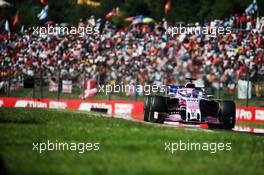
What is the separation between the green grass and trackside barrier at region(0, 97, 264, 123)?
12.8 m

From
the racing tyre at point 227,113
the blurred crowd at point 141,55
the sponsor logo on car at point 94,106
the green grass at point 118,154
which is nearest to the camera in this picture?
the green grass at point 118,154

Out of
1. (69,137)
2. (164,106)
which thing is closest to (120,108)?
(164,106)

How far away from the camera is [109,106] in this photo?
33.4m

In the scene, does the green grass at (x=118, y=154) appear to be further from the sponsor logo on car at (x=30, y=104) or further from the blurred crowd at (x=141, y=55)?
the sponsor logo on car at (x=30, y=104)

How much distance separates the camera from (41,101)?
3591 cm

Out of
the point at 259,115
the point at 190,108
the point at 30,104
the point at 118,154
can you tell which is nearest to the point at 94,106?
the point at 30,104

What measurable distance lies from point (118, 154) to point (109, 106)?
2171 centimetres

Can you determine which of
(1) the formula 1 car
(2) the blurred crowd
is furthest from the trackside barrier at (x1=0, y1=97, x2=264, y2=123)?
(1) the formula 1 car

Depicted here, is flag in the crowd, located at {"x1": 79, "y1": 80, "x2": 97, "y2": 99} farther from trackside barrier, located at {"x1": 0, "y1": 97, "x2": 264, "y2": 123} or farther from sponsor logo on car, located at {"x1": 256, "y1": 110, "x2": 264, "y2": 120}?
sponsor logo on car, located at {"x1": 256, "y1": 110, "x2": 264, "y2": 120}

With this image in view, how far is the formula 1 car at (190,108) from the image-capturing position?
20859 millimetres

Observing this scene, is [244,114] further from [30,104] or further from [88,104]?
[30,104]

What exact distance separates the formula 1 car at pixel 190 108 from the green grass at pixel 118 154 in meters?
3.07

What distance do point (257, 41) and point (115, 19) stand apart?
118 feet

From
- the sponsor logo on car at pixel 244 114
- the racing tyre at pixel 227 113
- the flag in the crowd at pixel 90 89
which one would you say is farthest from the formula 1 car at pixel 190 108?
the flag in the crowd at pixel 90 89
